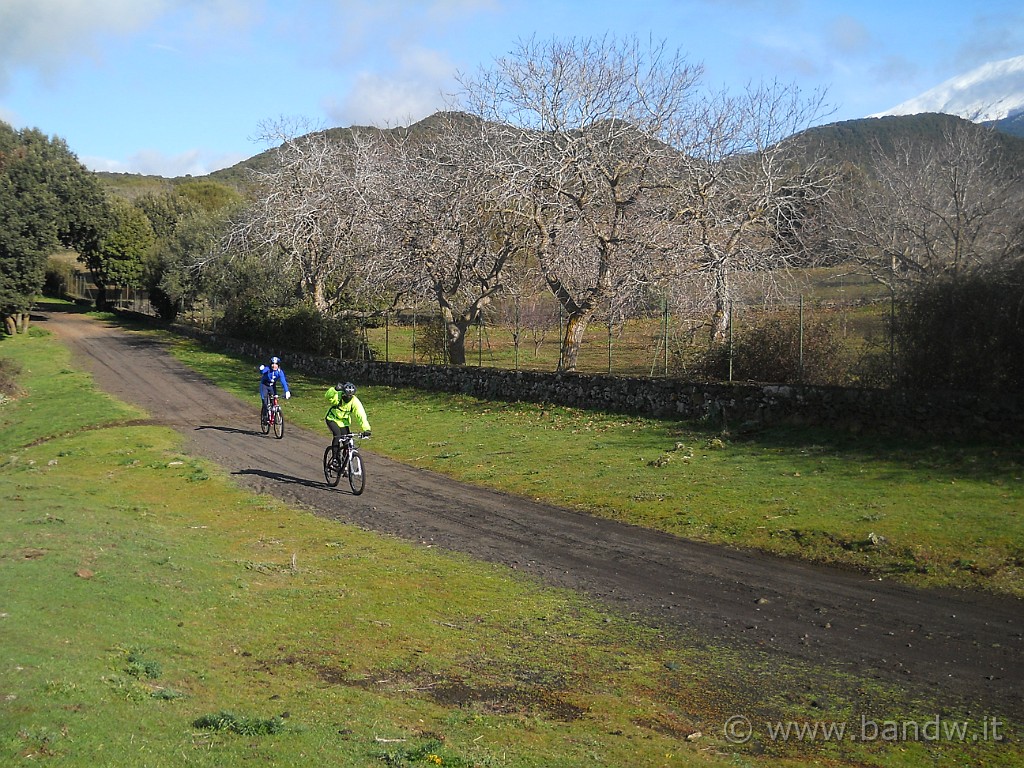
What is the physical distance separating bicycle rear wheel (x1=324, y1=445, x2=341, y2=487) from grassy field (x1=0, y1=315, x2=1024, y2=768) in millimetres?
1558

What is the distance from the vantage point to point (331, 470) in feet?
55.4

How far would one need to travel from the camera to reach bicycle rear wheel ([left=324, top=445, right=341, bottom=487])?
16.8m

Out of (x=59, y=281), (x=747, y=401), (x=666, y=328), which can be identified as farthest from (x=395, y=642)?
(x=59, y=281)

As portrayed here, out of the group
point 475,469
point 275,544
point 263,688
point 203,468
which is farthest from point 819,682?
point 203,468

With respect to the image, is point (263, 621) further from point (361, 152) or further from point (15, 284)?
point (15, 284)

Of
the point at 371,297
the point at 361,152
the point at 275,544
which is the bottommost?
the point at 275,544

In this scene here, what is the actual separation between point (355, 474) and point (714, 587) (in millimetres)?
7997

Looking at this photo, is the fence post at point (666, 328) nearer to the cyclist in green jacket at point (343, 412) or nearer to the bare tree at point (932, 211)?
the cyclist in green jacket at point (343, 412)

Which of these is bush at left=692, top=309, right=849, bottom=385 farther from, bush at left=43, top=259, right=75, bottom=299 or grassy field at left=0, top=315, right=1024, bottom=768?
bush at left=43, top=259, right=75, bottom=299

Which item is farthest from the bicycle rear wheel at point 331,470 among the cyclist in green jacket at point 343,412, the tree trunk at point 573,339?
the tree trunk at point 573,339

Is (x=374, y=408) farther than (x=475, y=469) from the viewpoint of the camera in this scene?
Yes

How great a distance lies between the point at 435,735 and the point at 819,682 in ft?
11.2

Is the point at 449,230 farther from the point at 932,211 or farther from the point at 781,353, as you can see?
the point at 932,211

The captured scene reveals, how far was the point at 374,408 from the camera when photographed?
92.9 ft
